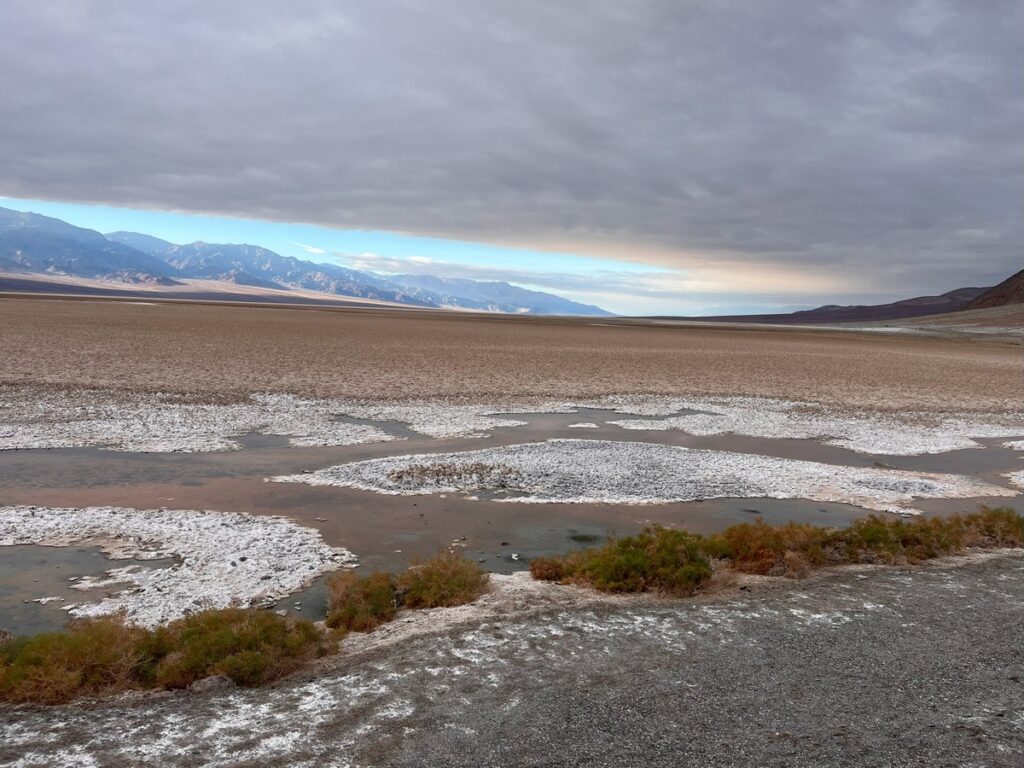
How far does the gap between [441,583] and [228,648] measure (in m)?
2.75

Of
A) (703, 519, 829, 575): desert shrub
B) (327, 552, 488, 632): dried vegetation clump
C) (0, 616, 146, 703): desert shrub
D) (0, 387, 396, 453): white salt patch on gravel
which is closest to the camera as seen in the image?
(0, 616, 146, 703): desert shrub

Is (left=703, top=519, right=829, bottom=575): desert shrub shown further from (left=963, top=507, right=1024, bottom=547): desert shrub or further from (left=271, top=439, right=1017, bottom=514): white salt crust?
(left=271, top=439, right=1017, bottom=514): white salt crust

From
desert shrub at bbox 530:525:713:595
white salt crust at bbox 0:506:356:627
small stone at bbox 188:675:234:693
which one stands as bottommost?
white salt crust at bbox 0:506:356:627

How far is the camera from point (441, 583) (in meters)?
8.66

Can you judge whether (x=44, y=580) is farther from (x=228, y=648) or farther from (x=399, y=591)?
(x=399, y=591)

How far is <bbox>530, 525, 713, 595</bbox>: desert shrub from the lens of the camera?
356 inches

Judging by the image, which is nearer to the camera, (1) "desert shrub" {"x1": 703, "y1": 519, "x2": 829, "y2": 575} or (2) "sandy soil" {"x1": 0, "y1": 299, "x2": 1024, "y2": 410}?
(1) "desert shrub" {"x1": 703, "y1": 519, "x2": 829, "y2": 575}

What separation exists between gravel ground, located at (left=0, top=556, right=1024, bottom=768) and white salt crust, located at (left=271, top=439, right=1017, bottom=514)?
5828mm

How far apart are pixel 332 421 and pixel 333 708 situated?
15.3 m

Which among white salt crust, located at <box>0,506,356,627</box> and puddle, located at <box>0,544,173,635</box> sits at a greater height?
white salt crust, located at <box>0,506,356,627</box>

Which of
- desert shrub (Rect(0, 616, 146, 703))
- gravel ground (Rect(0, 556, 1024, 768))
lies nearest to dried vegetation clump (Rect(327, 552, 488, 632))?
gravel ground (Rect(0, 556, 1024, 768))

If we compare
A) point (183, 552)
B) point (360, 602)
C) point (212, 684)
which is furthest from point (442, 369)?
point (212, 684)

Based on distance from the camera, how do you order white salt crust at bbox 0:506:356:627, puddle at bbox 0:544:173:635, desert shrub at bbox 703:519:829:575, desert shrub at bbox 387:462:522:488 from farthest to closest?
desert shrub at bbox 387:462:522:488, desert shrub at bbox 703:519:829:575, white salt crust at bbox 0:506:356:627, puddle at bbox 0:544:173:635

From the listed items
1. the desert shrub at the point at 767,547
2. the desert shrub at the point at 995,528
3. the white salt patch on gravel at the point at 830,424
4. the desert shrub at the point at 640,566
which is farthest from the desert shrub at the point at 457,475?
the desert shrub at the point at 995,528
